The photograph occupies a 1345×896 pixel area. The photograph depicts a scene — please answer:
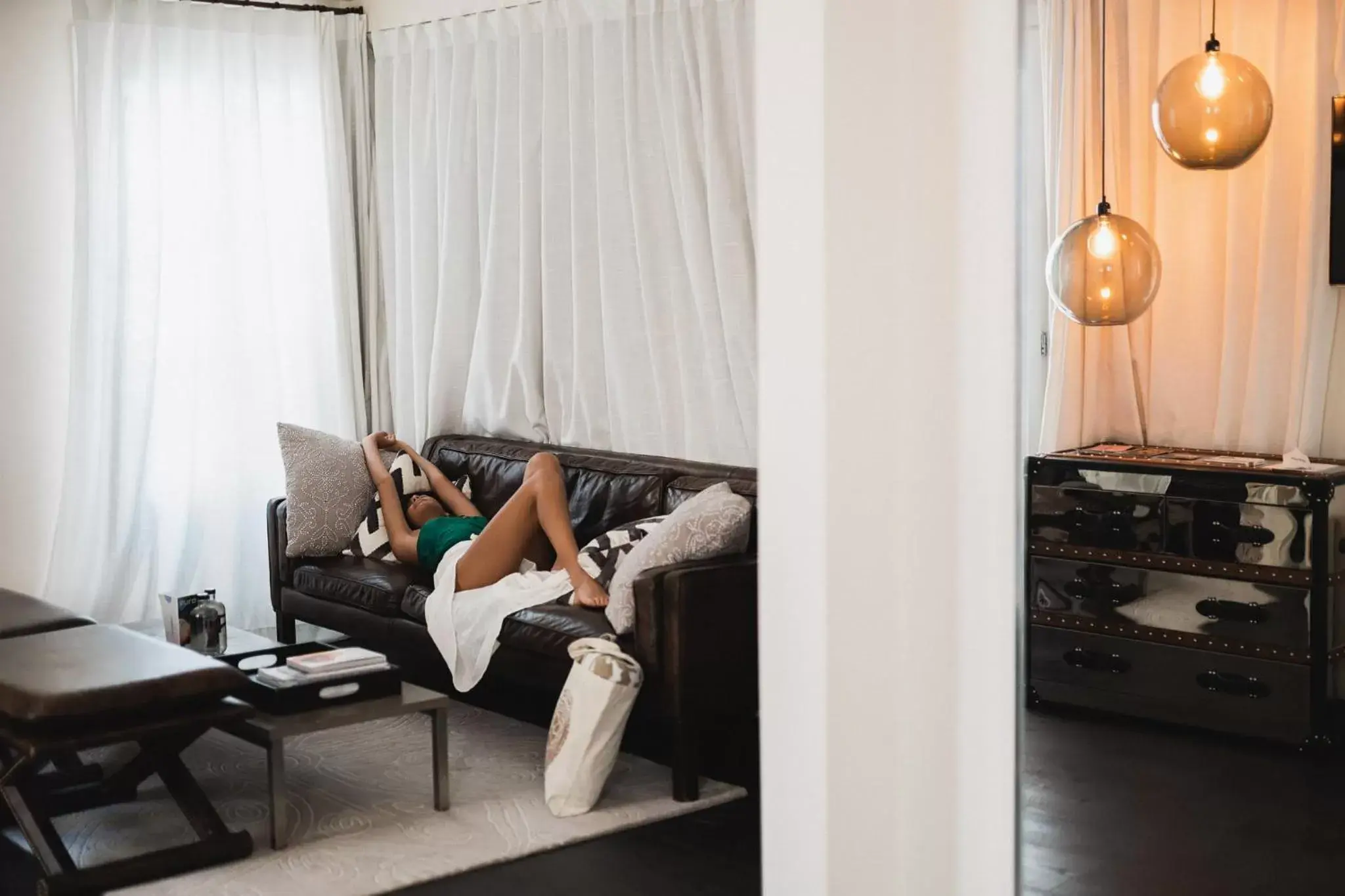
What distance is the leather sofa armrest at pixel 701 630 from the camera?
3.70m

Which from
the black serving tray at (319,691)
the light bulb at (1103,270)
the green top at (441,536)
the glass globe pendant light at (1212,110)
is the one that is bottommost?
the black serving tray at (319,691)

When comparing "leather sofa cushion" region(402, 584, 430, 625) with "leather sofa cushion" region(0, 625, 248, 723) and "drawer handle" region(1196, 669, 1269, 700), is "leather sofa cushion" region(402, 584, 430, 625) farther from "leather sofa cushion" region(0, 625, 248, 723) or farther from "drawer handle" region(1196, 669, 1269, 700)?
"drawer handle" region(1196, 669, 1269, 700)

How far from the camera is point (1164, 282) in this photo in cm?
209

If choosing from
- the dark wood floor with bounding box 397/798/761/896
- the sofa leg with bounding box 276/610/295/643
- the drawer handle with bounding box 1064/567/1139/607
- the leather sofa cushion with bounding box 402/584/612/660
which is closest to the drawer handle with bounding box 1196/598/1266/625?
the drawer handle with bounding box 1064/567/1139/607

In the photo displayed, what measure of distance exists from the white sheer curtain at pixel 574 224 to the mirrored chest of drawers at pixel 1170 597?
249cm

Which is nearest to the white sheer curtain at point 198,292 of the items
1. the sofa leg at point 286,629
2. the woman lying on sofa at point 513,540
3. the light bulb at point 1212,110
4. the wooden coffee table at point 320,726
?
the sofa leg at point 286,629

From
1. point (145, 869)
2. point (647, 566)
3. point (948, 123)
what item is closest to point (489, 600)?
point (647, 566)

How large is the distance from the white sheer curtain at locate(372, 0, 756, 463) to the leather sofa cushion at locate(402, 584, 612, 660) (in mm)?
1015

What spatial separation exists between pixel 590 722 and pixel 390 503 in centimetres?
186

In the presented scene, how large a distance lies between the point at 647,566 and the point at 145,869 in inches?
57.5

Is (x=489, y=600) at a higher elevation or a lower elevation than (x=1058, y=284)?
lower

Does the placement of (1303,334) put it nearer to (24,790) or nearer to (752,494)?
(752,494)

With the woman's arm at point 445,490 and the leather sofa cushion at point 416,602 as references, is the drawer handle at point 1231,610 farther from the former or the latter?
the woman's arm at point 445,490

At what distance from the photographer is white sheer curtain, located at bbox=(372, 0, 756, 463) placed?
4.84 m
